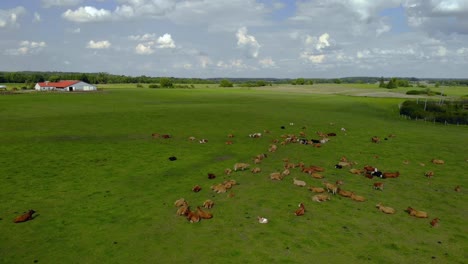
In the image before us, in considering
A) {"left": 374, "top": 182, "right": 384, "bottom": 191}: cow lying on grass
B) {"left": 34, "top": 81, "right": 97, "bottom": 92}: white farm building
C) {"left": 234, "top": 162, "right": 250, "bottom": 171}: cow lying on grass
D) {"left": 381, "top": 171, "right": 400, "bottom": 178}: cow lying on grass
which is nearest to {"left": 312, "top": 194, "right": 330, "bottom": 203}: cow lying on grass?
{"left": 374, "top": 182, "right": 384, "bottom": 191}: cow lying on grass

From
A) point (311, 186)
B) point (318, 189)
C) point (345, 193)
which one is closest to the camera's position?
point (345, 193)

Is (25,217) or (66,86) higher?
(66,86)

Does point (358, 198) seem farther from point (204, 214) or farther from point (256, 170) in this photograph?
point (204, 214)

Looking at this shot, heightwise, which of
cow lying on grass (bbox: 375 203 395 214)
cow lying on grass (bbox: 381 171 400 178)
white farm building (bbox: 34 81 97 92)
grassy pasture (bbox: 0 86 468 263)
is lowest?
grassy pasture (bbox: 0 86 468 263)

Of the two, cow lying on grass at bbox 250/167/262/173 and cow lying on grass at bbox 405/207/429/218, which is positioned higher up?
cow lying on grass at bbox 250/167/262/173

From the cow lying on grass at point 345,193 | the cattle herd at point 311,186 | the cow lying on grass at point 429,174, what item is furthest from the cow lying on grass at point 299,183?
the cow lying on grass at point 429,174

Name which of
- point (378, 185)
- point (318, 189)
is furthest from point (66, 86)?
point (378, 185)

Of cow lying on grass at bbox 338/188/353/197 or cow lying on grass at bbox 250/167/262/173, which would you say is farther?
cow lying on grass at bbox 250/167/262/173

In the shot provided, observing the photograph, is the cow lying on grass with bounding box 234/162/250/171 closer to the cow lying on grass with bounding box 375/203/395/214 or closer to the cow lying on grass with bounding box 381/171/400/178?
the cow lying on grass with bounding box 381/171/400/178

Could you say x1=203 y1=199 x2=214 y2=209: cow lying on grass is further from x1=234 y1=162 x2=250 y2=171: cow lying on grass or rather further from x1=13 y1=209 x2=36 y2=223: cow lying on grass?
x1=13 y1=209 x2=36 y2=223: cow lying on grass

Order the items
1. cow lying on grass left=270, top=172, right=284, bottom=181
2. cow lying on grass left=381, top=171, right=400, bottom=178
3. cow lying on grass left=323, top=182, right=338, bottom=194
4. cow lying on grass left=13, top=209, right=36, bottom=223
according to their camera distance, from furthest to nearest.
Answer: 1. cow lying on grass left=381, top=171, right=400, bottom=178
2. cow lying on grass left=270, top=172, right=284, bottom=181
3. cow lying on grass left=323, top=182, right=338, bottom=194
4. cow lying on grass left=13, top=209, right=36, bottom=223

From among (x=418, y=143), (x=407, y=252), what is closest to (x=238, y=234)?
(x=407, y=252)

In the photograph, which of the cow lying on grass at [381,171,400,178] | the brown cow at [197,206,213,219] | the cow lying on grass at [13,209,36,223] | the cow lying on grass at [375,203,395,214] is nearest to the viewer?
the cow lying on grass at [13,209,36,223]

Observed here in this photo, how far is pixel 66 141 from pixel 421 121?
49.8 meters
